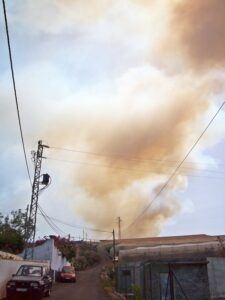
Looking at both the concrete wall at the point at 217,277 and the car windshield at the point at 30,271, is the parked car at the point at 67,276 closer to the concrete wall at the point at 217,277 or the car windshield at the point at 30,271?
the car windshield at the point at 30,271

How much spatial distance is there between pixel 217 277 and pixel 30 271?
10624 mm

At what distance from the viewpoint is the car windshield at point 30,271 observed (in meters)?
22.7

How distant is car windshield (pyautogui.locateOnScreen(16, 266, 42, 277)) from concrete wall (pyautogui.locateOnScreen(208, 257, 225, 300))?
9.72 m

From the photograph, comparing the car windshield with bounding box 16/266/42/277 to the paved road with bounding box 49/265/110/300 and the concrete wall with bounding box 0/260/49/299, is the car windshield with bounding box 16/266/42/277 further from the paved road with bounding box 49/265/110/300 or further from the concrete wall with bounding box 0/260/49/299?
the paved road with bounding box 49/265/110/300

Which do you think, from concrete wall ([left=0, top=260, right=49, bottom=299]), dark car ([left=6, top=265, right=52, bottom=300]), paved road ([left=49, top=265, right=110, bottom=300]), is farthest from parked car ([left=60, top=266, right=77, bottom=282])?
dark car ([left=6, top=265, right=52, bottom=300])

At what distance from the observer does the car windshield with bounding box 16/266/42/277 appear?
2269 centimetres

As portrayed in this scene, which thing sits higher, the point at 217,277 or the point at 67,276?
the point at 67,276

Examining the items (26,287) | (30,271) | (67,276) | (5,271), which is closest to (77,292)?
(30,271)

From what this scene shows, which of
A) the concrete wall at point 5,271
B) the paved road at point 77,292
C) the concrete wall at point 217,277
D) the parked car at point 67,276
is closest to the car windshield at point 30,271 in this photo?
the concrete wall at point 5,271

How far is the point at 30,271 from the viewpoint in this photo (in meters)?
23.0

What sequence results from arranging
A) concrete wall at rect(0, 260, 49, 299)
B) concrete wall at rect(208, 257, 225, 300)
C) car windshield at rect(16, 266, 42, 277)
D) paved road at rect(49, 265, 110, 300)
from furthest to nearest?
paved road at rect(49, 265, 110, 300), concrete wall at rect(208, 257, 225, 300), car windshield at rect(16, 266, 42, 277), concrete wall at rect(0, 260, 49, 299)

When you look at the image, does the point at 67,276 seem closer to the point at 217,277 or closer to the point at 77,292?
the point at 77,292

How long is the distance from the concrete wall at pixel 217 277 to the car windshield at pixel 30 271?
9724mm

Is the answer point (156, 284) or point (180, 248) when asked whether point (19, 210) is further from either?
point (156, 284)
